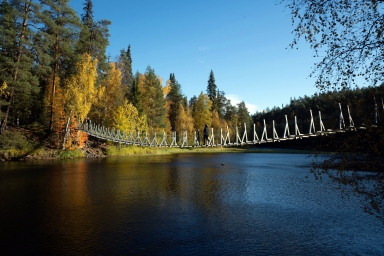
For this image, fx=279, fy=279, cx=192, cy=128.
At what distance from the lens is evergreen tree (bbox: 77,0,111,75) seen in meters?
24.3

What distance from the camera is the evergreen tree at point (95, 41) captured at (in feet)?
79.6

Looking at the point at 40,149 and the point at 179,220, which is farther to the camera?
the point at 40,149

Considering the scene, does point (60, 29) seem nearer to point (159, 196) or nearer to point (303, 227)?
point (159, 196)

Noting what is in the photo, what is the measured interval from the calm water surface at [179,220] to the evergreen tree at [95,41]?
643 inches

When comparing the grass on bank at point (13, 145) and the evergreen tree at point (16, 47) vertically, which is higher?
the evergreen tree at point (16, 47)

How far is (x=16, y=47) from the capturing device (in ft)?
58.4

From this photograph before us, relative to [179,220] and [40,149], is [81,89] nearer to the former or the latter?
[40,149]

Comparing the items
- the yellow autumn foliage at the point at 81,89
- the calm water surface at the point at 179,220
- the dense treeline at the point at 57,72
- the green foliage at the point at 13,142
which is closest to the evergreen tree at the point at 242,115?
the dense treeline at the point at 57,72

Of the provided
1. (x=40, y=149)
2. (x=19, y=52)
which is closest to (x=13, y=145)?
(x=40, y=149)

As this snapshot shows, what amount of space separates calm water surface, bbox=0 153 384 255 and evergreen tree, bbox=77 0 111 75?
16338mm

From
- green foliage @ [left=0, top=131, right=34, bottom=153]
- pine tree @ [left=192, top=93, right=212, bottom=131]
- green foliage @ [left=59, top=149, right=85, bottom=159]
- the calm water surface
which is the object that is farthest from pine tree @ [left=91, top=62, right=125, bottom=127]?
the calm water surface

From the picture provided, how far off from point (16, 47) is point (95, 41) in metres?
8.35

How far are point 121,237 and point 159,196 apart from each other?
347 centimetres

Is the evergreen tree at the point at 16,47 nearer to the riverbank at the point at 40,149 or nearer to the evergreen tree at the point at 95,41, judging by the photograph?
the riverbank at the point at 40,149
